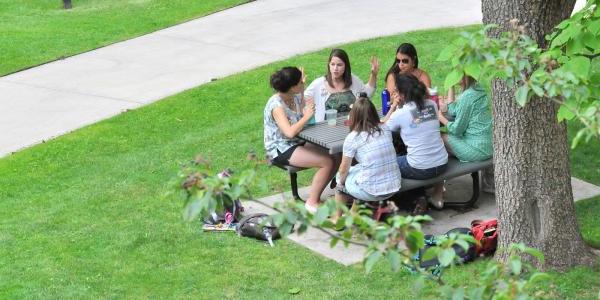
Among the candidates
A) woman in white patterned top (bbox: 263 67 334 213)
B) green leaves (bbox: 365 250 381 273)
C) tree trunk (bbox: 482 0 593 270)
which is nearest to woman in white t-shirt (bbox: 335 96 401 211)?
woman in white patterned top (bbox: 263 67 334 213)

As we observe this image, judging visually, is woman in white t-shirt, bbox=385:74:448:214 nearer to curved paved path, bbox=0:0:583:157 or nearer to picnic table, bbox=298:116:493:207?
picnic table, bbox=298:116:493:207

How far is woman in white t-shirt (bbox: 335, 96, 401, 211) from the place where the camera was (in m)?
7.79

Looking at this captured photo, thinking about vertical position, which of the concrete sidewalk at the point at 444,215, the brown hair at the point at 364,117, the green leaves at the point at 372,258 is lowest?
the concrete sidewalk at the point at 444,215

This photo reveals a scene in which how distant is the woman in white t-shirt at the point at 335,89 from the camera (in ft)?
29.5

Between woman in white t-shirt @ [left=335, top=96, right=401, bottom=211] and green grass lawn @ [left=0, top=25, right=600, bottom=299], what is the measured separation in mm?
696

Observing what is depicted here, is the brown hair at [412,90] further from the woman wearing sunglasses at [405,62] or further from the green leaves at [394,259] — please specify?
the green leaves at [394,259]

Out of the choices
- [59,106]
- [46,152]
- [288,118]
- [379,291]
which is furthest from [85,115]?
[379,291]

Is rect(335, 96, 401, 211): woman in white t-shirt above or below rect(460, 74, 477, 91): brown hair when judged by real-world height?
below

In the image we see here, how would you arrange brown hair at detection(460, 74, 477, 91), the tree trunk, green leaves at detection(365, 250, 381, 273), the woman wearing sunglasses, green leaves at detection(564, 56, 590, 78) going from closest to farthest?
green leaves at detection(365, 250, 381, 273), green leaves at detection(564, 56, 590, 78), the tree trunk, brown hair at detection(460, 74, 477, 91), the woman wearing sunglasses

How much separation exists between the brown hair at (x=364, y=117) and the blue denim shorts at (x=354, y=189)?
1.19 feet

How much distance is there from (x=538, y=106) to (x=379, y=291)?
1623 mm

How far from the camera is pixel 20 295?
7.23 meters

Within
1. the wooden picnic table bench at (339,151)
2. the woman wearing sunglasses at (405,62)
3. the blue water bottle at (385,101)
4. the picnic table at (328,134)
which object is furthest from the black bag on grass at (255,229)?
the woman wearing sunglasses at (405,62)

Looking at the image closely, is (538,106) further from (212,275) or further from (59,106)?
(59,106)
